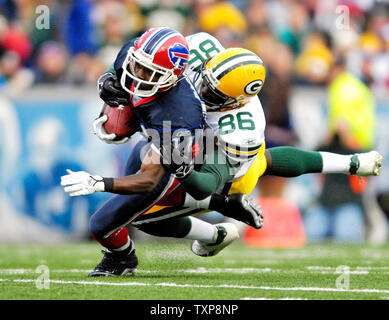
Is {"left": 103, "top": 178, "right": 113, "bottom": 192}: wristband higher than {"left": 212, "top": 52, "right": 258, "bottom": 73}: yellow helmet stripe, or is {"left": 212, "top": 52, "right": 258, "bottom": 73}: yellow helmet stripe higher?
{"left": 212, "top": 52, "right": 258, "bottom": 73}: yellow helmet stripe

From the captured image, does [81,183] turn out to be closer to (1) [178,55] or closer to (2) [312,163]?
(1) [178,55]

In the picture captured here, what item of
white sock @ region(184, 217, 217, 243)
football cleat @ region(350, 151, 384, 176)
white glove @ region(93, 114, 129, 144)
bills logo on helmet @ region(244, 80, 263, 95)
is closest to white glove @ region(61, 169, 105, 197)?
white glove @ region(93, 114, 129, 144)

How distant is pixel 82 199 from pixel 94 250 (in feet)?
3.84

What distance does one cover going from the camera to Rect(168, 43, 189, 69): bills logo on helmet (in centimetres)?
434

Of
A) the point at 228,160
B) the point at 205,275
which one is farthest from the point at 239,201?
the point at 205,275

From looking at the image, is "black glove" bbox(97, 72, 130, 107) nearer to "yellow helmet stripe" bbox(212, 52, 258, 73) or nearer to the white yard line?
"yellow helmet stripe" bbox(212, 52, 258, 73)

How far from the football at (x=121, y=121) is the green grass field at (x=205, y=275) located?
33.3 inches

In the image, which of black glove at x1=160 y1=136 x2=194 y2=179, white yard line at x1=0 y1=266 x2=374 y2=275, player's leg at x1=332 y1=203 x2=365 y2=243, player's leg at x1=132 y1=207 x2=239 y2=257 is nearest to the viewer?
black glove at x1=160 y1=136 x2=194 y2=179

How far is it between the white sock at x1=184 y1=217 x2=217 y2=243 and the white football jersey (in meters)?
0.47

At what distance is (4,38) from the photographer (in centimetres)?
895

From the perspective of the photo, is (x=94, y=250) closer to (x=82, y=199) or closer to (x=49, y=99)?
(x=82, y=199)

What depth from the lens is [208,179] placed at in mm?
4418

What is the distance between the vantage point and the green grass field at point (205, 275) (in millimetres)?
3809
